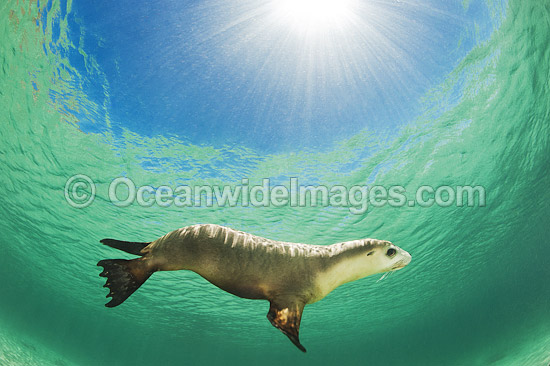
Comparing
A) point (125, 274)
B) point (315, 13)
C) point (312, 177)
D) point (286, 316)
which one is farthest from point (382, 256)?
point (312, 177)

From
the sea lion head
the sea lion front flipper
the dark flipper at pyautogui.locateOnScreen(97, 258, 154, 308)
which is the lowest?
the sea lion front flipper

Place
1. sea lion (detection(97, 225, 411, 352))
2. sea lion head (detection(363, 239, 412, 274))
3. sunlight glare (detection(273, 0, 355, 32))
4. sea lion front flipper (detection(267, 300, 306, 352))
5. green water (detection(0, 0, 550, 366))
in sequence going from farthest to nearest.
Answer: green water (detection(0, 0, 550, 366)) → sunlight glare (detection(273, 0, 355, 32)) → sea lion head (detection(363, 239, 412, 274)) → sea lion (detection(97, 225, 411, 352)) → sea lion front flipper (detection(267, 300, 306, 352))

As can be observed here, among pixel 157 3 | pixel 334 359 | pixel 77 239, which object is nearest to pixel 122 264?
pixel 157 3

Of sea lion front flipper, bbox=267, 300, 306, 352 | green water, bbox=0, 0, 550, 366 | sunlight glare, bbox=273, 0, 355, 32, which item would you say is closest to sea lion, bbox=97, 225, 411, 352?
sea lion front flipper, bbox=267, 300, 306, 352

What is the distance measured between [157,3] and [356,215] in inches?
440

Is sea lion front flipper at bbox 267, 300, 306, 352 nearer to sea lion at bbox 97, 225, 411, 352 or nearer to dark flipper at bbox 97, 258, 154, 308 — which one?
sea lion at bbox 97, 225, 411, 352

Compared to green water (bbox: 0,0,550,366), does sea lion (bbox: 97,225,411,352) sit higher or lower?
lower

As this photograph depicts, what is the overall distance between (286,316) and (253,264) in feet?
1.12

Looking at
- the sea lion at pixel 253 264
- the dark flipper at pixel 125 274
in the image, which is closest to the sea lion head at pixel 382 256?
the sea lion at pixel 253 264

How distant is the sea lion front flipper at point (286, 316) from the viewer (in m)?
1.45

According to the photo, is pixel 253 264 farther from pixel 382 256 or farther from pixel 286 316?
pixel 382 256

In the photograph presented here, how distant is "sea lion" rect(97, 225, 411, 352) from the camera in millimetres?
1639

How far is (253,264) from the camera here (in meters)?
1.65

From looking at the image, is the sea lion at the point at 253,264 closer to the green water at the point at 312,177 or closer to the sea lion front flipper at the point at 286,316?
the sea lion front flipper at the point at 286,316
